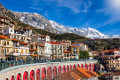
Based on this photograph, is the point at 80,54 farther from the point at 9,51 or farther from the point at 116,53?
the point at 9,51

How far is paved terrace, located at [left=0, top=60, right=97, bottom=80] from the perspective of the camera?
30166 millimetres

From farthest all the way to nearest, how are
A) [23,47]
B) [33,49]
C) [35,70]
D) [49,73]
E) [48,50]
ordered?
[48,50] < [33,49] < [23,47] < [49,73] < [35,70]

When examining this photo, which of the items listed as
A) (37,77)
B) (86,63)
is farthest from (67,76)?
(86,63)

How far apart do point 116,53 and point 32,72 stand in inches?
2953

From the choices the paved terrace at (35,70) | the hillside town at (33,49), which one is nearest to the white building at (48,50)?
the hillside town at (33,49)

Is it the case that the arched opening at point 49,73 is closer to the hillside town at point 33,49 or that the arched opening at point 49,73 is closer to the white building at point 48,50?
the hillside town at point 33,49

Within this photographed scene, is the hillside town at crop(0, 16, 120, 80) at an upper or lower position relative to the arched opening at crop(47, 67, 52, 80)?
upper

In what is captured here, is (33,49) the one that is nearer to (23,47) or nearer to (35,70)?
(23,47)

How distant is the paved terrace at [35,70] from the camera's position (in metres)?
30.2

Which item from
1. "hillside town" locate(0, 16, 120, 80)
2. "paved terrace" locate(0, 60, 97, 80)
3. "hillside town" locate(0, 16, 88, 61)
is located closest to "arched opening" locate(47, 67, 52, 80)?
"paved terrace" locate(0, 60, 97, 80)

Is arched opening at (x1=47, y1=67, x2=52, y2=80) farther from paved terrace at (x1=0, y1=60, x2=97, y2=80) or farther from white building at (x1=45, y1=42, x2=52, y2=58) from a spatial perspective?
white building at (x1=45, y1=42, x2=52, y2=58)

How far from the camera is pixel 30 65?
44312 millimetres

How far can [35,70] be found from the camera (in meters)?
48.0

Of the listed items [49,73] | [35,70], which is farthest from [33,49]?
[35,70]
